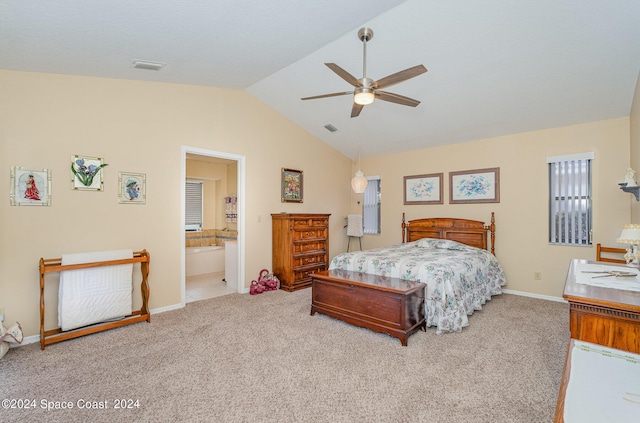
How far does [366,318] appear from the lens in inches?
128

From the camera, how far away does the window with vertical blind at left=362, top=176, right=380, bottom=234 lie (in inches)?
257

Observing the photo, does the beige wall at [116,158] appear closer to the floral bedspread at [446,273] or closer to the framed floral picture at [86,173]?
the framed floral picture at [86,173]

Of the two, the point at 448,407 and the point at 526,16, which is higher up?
the point at 526,16

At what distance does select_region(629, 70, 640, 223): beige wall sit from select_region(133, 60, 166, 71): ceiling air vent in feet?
17.0

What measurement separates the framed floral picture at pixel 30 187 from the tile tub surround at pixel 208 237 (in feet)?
12.0

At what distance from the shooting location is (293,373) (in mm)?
2406

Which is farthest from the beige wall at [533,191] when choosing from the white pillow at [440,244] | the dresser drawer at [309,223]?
the dresser drawer at [309,223]

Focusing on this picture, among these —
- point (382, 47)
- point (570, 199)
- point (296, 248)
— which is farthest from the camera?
point (296, 248)

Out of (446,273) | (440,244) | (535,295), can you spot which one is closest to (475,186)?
(440,244)

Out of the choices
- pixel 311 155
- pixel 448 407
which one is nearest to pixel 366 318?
pixel 448 407

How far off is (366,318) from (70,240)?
334 cm

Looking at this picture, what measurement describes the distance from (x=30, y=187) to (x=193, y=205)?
3960 mm

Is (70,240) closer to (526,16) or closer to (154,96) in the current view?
(154,96)

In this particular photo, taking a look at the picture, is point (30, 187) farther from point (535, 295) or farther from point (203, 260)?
point (535, 295)
